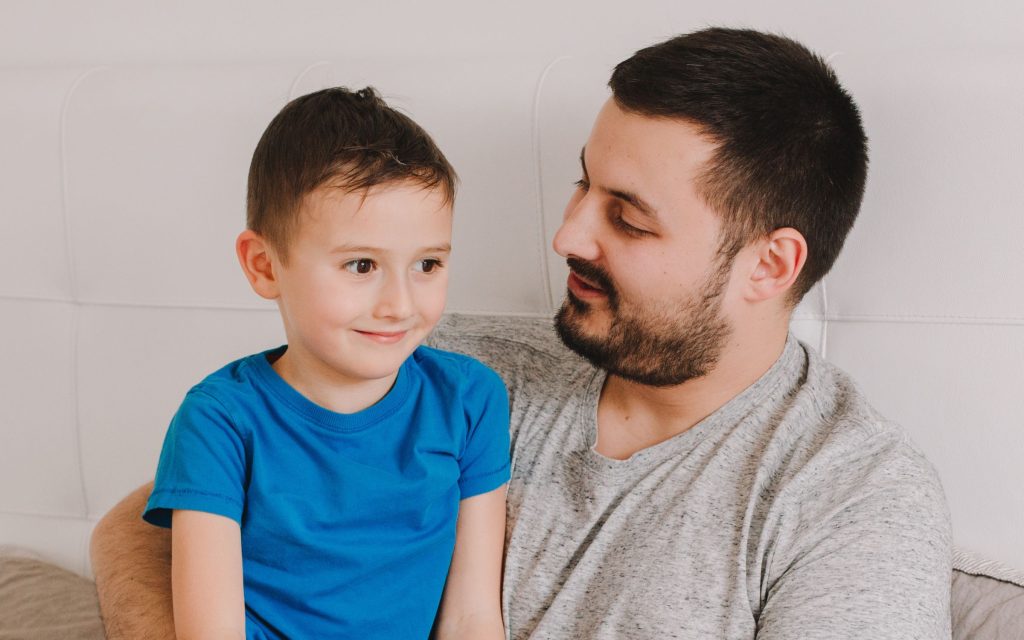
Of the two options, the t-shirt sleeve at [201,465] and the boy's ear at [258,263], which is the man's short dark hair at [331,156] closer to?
the boy's ear at [258,263]

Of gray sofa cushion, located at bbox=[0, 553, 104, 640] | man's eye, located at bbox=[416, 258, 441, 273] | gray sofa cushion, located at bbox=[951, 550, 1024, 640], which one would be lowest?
gray sofa cushion, located at bbox=[0, 553, 104, 640]

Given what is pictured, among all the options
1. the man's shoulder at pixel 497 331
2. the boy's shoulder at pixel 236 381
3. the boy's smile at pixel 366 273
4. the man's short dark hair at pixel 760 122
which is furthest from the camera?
the man's shoulder at pixel 497 331

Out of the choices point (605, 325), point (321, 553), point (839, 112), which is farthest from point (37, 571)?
point (839, 112)

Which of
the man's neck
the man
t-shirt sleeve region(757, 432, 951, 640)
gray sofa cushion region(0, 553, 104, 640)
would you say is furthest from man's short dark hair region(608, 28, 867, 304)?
gray sofa cushion region(0, 553, 104, 640)

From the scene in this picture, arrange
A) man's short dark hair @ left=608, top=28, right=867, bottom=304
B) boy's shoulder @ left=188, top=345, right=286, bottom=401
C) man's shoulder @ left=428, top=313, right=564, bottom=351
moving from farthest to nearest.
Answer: man's shoulder @ left=428, top=313, right=564, bottom=351
man's short dark hair @ left=608, top=28, right=867, bottom=304
boy's shoulder @ left=188, top=345, right=286, bottom=401

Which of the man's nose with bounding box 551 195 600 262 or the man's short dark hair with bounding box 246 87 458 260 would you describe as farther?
the man's nose with bounding box 551 195 600 262

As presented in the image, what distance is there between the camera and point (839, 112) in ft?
4.46

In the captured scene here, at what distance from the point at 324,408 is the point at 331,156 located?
0.98ft

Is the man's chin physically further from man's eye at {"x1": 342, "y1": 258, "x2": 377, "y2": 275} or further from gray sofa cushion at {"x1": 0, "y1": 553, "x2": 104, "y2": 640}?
gray sofa cushion at {"x1": 0, "y1": 553, "x2": 104, "y2": 640}

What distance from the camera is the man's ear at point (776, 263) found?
137 centimetres

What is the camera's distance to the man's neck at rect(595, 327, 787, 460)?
1.41 meters

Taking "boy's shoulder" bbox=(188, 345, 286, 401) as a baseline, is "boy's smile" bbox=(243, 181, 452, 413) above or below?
above

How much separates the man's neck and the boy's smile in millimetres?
380

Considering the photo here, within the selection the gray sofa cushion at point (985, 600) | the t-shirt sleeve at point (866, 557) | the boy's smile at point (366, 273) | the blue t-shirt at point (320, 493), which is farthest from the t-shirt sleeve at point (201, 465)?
the gray sofa cushion at point (985, 600)
